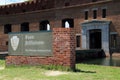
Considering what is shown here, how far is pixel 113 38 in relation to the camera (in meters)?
33.4

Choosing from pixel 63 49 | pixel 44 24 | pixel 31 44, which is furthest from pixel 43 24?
pixel 63 49

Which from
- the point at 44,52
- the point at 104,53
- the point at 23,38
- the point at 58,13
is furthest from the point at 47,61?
the point at 58,13

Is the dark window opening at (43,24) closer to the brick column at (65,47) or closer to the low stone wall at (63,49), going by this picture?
the low stone wall at (63,49)

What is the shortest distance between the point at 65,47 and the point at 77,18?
82.8ft

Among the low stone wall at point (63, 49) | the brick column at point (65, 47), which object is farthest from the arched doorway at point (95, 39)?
the brick column at point (65, 47)

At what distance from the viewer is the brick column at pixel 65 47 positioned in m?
11.9

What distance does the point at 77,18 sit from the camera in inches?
1455

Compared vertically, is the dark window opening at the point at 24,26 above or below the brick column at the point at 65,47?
above

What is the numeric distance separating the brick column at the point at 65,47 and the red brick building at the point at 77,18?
831 inches

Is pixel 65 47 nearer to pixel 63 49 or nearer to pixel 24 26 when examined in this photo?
pixel 63 49

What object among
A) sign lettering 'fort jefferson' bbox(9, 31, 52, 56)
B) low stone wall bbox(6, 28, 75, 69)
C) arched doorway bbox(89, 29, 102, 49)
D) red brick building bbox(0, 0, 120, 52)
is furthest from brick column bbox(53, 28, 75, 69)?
arched doorway bbox(89, 29, 102, 49)

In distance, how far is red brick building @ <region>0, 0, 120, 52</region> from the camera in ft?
110

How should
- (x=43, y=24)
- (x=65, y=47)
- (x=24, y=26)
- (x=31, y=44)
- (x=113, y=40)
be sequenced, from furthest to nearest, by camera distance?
(x=24, y=26) < (x=43, y=24) < (x=113, y=40) < (x=31, y=44) < (x=65, y=47)

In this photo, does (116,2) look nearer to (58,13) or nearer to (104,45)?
(104,45)
